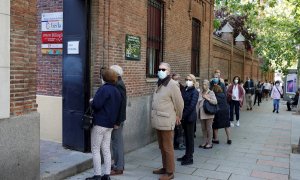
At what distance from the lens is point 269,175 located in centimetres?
685

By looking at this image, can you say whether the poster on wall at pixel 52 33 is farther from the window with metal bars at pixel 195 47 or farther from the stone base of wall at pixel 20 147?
the window with metal bars at pixel 195 47

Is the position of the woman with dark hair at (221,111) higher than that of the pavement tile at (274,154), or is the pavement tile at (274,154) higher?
the woman with dark hair at (221,111)

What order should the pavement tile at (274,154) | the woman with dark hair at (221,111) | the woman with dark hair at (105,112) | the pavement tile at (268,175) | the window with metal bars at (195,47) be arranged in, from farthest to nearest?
1. the window with metal bars at (195,47)
2. the woman with dark hair at (221,111)
3. the pavement tile at (274,154)
4. the pavement tile at (268,175)
5. the woman with dark hair at (105,112)

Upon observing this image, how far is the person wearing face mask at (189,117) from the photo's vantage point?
283 inches

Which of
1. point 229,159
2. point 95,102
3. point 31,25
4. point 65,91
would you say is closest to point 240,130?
point 229,159

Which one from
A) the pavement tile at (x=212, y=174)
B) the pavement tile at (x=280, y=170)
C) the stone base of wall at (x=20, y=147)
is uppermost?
the stone base of wall at (x=20, y=147)

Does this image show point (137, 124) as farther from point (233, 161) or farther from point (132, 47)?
point (233, 161)

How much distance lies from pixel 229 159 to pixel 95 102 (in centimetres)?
362

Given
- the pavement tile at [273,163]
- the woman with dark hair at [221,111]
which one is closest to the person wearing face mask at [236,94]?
the woman with dark hair at [221,111]

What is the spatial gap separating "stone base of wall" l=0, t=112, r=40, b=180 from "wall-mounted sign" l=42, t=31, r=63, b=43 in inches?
103

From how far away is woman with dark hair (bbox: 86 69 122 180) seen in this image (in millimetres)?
5695

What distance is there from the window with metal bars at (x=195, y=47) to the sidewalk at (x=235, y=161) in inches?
121

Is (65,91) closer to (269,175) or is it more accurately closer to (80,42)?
(80,42)

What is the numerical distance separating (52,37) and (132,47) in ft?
5.71
